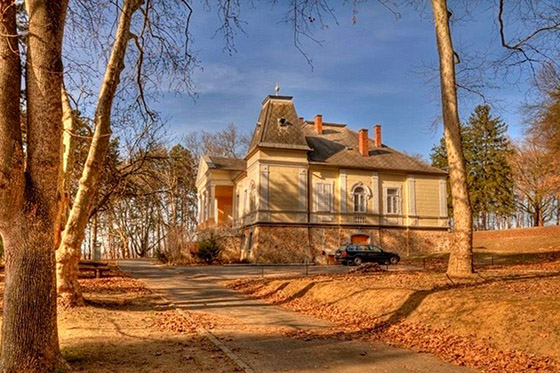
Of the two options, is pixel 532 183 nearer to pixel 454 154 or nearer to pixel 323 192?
pixel 323 192

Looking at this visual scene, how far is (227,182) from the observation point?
39.4 meters

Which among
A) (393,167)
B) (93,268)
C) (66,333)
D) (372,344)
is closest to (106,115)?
(66,333)

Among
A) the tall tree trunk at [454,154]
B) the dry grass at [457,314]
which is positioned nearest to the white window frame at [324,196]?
the dry grass at [457,314]

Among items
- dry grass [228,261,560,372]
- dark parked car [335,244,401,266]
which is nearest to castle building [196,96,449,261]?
dark parked car [335,244,401,266]

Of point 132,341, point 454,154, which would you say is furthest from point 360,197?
point 132,341

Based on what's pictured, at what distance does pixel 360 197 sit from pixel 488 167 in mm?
21944

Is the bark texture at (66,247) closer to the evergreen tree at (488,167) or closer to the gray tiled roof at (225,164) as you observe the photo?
the gray tiled roof at (225,164)

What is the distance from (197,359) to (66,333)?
2.77 metres

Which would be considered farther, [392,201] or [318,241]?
[392,201]

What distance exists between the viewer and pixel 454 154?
39.7 ft

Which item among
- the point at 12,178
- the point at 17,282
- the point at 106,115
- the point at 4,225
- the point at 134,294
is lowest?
the point at 134,294

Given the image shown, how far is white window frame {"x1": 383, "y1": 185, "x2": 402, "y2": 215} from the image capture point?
117 ft

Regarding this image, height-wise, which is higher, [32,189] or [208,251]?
[32,189]

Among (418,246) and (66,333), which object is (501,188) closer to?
(418,246)
